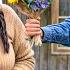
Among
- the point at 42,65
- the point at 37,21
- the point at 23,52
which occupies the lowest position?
the point at 42,65

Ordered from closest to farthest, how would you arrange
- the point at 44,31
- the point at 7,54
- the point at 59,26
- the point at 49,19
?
the point at 7,54 < the point at 44,31 < the point at 59,26 < the point at 49,19

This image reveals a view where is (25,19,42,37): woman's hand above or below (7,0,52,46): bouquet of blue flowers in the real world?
below

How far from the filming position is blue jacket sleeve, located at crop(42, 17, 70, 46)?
2461mm

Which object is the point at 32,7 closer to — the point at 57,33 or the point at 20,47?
the point at 20,47

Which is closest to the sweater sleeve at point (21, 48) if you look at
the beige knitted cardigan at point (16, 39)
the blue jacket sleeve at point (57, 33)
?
the beige knitted cardigan at point (16, 39)

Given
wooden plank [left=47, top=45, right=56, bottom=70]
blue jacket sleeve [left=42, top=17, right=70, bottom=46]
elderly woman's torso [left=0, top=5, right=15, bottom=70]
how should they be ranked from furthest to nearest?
wooden plank [left=47, top=45, right=56, bottom=70] < blue jacket sleeve [left=42, top=17, right=70, bottom=46] < elderly woman's torso [left=0, top=5, right=15, bottom=70]

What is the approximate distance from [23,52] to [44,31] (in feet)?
1.01

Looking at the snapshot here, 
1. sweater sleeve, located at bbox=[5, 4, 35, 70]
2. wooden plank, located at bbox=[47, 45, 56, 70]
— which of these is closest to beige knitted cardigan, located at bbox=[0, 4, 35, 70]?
sweater sleeve, located at bbox=[5, 4, 35, 70]

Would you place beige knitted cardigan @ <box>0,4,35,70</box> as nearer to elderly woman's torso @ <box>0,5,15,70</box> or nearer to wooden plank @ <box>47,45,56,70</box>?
elderly woman's torso @ <box>0,5,15,70</box>

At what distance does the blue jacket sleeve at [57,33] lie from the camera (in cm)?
246

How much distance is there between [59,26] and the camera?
259cm

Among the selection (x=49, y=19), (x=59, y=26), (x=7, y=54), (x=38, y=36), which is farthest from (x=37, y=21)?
(x=49, y=19)

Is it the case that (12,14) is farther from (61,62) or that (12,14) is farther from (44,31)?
(61,62)

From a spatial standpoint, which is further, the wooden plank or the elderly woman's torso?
the wooden plank
